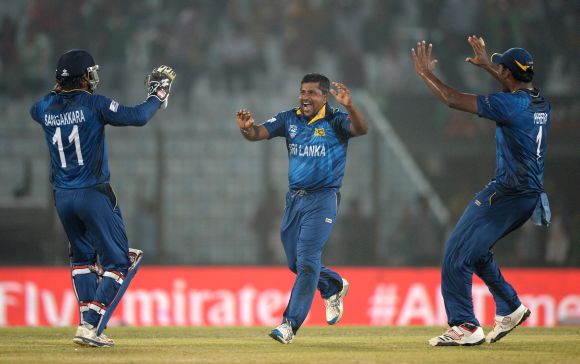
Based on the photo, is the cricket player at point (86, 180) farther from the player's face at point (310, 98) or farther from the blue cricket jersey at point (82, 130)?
the player's face at point (310, 98)

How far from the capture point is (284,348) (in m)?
7.47

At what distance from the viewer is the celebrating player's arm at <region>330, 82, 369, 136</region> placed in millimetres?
7496

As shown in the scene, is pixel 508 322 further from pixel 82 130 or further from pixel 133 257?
pixel 82 130

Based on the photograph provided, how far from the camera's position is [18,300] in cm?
1372

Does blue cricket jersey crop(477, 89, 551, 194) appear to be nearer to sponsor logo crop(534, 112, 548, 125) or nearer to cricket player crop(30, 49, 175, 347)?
sponsor logo crop(534, 112, 548, 125)

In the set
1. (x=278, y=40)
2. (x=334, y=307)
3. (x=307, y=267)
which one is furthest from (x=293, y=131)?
(x=278, y=40)

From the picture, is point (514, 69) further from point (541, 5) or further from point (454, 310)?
point (541, 5)

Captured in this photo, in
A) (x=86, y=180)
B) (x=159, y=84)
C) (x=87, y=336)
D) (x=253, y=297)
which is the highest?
(x=159, y=84)

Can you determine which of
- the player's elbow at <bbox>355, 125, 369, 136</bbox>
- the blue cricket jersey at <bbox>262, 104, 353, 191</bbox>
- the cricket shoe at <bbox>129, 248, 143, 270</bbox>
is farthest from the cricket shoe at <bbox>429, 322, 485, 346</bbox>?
the cricket shoe at <bbox>129, 248, 143, 270</bbox>

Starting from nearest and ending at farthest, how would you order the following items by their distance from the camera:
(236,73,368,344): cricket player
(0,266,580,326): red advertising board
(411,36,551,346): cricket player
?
(411,36,551,346): cricket player
(236,73,368,344): cricket player
(0,266,580,326): red advertising board

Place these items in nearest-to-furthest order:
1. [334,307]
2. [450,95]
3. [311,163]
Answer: [450,95], [311,163], [334,307]

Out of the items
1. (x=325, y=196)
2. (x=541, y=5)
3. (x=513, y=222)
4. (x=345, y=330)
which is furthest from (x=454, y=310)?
(x=541, y=5)

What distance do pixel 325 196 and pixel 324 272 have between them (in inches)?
30.9

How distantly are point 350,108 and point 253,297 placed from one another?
6721 millimetres
